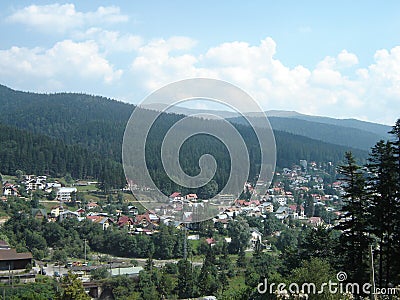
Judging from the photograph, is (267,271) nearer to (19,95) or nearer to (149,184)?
(149,184)

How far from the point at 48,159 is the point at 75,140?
16444 millimetres

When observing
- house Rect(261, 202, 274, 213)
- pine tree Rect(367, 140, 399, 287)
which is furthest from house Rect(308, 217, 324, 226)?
pine tree Rect(367, 140, 399, 287)

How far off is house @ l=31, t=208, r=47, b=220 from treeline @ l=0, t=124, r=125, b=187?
887 cm

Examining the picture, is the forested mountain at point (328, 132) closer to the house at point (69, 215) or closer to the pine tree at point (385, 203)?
the house at point (69, 215)

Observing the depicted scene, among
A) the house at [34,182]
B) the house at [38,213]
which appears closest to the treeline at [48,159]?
the house at [34,182]

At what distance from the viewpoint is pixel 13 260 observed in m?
15.4

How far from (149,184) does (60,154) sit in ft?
109

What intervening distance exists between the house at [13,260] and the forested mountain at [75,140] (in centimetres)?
648

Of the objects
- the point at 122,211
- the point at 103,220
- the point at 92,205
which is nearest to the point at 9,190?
the point at 92,205

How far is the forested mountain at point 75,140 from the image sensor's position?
113ft

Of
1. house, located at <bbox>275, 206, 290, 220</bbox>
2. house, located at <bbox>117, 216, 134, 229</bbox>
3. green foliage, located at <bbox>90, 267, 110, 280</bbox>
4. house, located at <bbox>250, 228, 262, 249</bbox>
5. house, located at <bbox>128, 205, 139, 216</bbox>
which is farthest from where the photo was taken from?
house, located at <bbox>275, 206, 290, 220</bbox>

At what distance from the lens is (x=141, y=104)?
4789 millimetres

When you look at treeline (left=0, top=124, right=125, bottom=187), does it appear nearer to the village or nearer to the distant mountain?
the village

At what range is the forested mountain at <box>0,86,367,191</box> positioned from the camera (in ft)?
113
